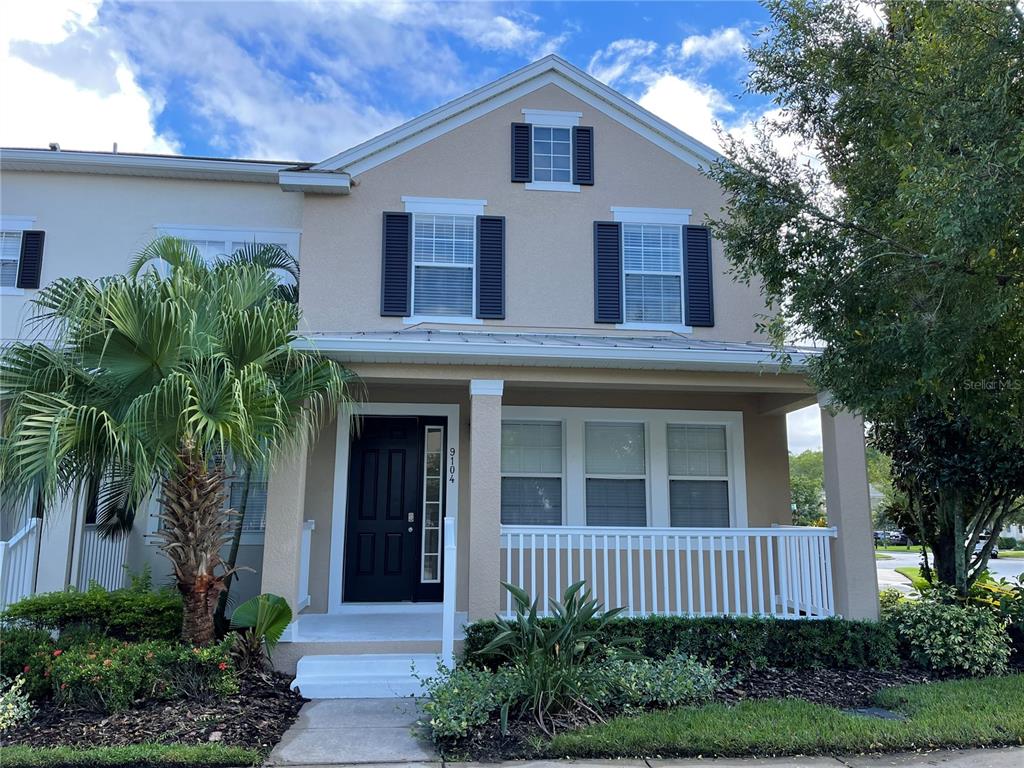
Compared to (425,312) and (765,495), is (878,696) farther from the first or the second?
(425,312)

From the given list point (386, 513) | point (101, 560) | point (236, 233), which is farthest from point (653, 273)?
point (101, 560)

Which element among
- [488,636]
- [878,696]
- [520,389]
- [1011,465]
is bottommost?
[878,696]

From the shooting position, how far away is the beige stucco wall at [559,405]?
8844mm

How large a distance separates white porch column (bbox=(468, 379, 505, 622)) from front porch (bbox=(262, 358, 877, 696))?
0.02 metres

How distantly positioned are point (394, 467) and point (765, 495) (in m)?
5.11

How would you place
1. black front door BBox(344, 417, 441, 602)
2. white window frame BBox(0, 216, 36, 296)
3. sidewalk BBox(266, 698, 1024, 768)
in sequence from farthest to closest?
white window frame BBox(0, 216, 36, 296)
black front door BBox(344, 417, 441, 602)
sidewalk BBox(266, 698, 1024, 768)

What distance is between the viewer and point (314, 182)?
9.33 meters

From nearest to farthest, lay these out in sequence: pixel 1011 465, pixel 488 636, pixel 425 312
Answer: pixel 488 636 → pixel 1011 465 → pixel 425 312

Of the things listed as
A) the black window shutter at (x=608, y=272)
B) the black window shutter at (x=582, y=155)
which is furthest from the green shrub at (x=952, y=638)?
the black window shutter at (x=582, y=155)

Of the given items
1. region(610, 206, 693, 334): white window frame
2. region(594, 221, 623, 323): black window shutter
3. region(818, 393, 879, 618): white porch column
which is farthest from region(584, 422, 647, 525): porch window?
region(818, 393, 879, 618): white porch column

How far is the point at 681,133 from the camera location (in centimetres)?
1011

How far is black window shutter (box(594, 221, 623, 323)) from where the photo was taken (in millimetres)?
9594

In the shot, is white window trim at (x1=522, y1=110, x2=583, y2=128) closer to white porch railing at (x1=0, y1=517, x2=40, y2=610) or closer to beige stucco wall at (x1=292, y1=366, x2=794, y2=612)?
beige stucco wall at (x1=292, y1=366, x2=794, y2=612)

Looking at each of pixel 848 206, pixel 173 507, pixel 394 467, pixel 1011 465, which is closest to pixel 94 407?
pixel 173 507
